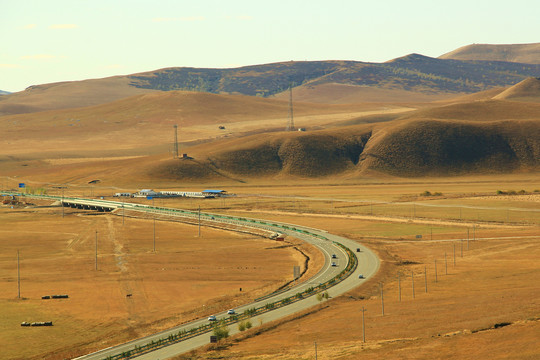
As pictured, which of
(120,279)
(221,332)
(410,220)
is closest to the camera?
(221,332)

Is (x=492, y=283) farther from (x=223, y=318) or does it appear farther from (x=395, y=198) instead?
(x=395, y=198)

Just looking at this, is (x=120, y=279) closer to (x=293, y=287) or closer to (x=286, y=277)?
(x=286, y=277)

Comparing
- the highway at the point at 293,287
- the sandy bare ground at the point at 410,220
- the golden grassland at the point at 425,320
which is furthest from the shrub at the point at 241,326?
the sandy bare ground at the point at 410,220

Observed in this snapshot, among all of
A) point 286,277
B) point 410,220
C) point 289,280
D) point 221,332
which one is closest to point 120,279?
point 286,277

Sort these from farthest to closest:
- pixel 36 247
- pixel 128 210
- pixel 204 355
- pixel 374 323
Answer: pixel 128 210 → pixel 36 247 → pixel 374 323 → pixel 204 355

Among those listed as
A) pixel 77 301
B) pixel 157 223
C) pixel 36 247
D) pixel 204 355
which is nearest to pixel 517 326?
pixel 204 355

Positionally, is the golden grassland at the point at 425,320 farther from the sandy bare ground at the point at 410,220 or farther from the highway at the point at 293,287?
the sandy bare ground at the point at 410,220

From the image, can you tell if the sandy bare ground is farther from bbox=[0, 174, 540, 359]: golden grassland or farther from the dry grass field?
the dry grass field

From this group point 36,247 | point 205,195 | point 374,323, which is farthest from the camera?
point 205,195
